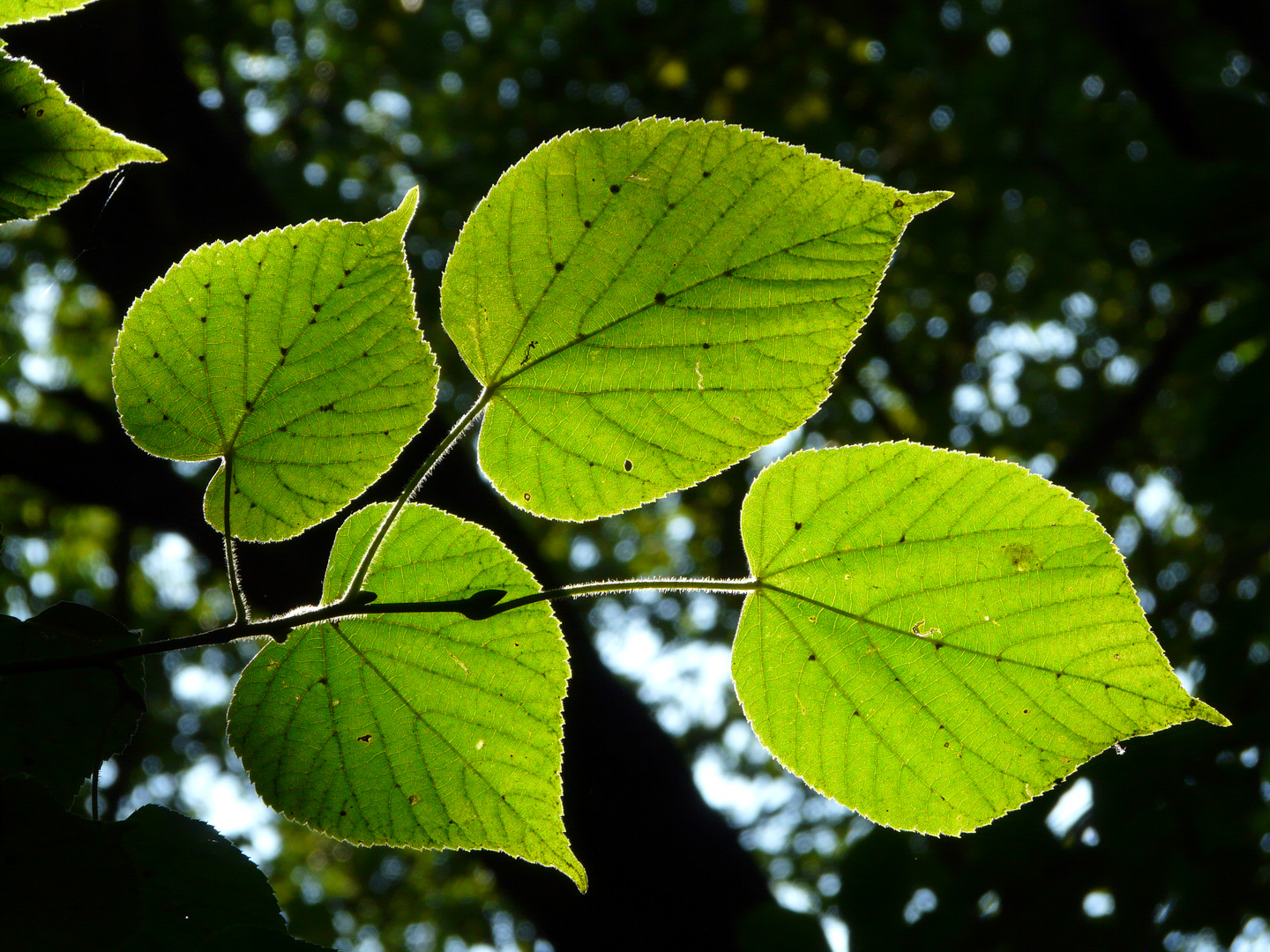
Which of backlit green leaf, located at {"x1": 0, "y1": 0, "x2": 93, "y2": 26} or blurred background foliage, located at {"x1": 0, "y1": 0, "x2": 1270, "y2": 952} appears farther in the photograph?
blurred background foliage, located at {"x1": 0, "y1": 0, "x2": 1270, "y2": 952}

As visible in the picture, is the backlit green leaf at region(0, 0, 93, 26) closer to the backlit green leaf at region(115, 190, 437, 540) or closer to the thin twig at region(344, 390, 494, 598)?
the backlit green leaf at region(115, 190, 437, 540)

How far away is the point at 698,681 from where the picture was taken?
616 cm

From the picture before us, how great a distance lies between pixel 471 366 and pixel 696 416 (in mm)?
142

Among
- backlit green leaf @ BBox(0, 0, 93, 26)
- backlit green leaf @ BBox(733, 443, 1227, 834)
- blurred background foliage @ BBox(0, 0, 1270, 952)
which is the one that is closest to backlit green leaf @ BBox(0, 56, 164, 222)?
backlit green leaf @ BBox(0, 0, 93, 26)

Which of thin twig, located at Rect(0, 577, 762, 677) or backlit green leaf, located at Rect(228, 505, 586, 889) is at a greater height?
thin twig, located at Rect(0, 577, 762, 677)

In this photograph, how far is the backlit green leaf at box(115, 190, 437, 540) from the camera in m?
0.53

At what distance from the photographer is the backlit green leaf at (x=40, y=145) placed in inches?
21.1

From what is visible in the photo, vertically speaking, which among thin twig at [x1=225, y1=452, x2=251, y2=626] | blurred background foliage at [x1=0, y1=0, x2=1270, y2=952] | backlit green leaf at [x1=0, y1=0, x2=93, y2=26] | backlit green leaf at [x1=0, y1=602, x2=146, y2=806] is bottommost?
blurred background foliage at [x1=0, y1=0, x2=1270, y2=952]

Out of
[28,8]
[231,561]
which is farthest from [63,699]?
[28,8]

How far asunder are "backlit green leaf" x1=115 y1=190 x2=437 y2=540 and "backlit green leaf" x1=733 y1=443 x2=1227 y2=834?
24 centimetres

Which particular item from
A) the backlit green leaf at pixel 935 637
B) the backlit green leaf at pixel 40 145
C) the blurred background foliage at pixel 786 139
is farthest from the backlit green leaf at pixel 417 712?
the blurred background foliage at pixel 786 139

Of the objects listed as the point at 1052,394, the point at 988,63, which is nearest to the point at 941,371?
the point at 1052,394

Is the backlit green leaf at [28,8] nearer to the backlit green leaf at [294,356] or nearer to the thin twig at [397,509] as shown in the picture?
the backlit green leaf at [294,356]

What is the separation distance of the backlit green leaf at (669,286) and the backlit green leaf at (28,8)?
0.89 ft
